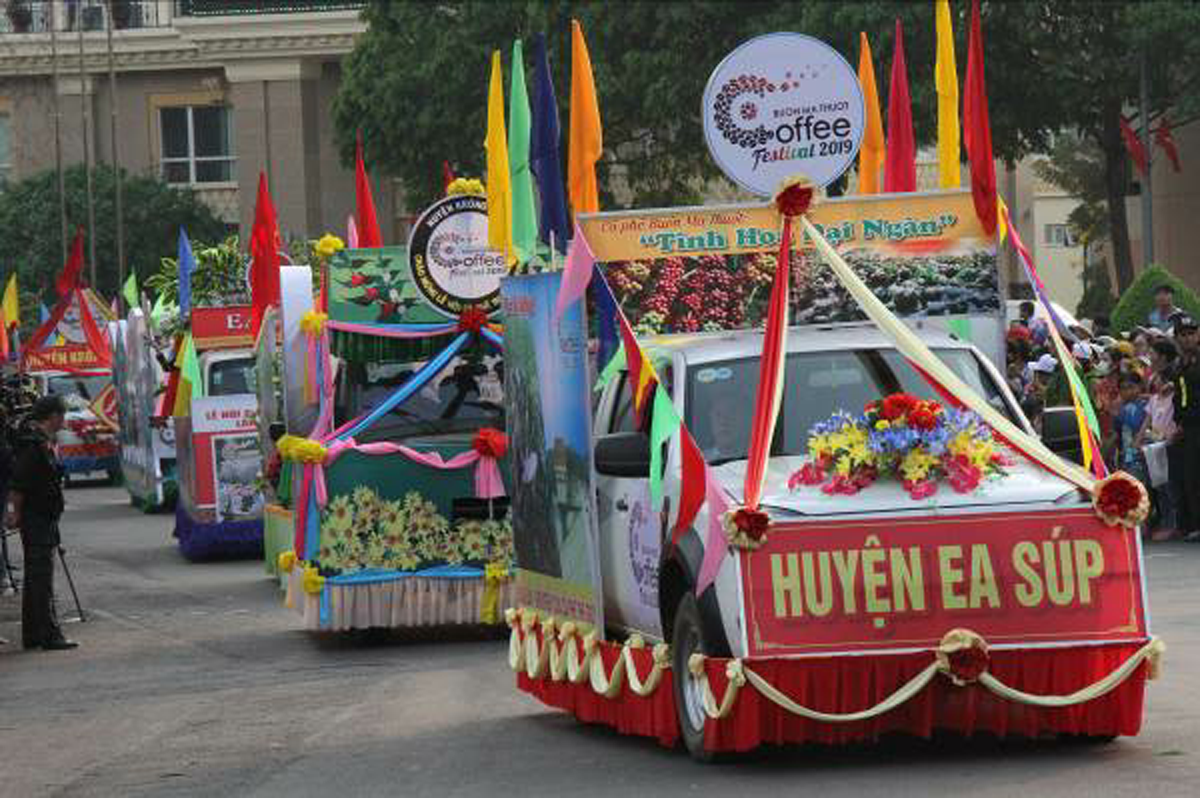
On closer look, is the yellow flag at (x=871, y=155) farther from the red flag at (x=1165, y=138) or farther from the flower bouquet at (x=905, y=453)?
the red flag at (x=1165, y=138)

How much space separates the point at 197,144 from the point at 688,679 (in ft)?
231

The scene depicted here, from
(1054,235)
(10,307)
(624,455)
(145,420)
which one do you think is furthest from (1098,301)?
(1054,235)

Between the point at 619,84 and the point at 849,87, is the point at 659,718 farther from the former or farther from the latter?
the point at 619,84

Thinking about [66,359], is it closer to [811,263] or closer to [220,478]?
[220,478]

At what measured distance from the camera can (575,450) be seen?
12.8 meters

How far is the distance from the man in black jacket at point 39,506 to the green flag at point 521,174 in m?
5.68

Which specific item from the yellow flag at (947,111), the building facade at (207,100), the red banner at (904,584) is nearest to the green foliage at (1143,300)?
the yellow flag at (947,111)

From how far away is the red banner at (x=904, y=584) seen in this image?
36.3ft

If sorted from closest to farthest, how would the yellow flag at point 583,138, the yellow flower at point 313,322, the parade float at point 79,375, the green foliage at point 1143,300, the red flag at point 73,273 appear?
the yellow flag at point 583,138 < the yellow flower at point 313,322 < the green foliage at point 1143,300 < the red flag at point 73,273 < the parade float at point 79,375

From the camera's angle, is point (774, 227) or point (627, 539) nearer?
point (627, 539)

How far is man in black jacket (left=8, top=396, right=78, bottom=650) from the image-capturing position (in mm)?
20266

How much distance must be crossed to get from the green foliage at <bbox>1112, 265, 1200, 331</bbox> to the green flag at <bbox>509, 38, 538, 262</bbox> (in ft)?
50.7

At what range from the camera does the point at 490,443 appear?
736 inches

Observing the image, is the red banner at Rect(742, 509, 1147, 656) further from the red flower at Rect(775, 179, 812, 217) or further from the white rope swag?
the red flower at Rect(775, 179, 812, 217)
